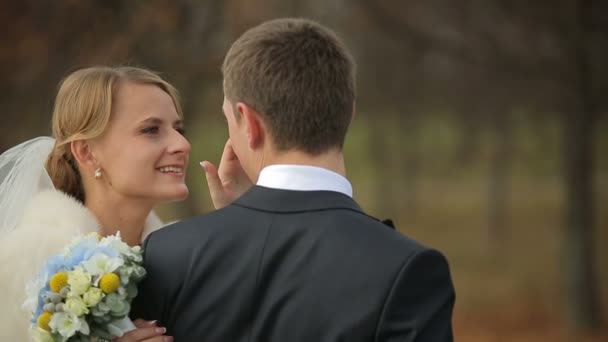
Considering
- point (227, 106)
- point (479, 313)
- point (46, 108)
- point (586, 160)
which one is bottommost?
point (479, 313)

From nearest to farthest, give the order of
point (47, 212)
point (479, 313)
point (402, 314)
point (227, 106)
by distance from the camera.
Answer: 1. point (402, 314)
2. point (227, 106)
3. point (47, 212)
4. point (479, 313)

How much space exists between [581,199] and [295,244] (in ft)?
22.6

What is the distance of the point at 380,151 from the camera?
8.88 m

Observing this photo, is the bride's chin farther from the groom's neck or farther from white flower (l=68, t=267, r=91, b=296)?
the groom's neck

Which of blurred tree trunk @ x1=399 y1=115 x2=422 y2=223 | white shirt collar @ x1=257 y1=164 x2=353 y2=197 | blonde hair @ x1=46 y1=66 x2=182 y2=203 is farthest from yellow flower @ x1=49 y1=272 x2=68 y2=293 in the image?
blurred tree trunk @ x1=399 y1=115 x2=422 y2=223

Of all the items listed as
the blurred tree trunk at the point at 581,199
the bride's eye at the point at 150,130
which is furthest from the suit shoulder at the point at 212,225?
the blurred tree trunk at the point at 581,199

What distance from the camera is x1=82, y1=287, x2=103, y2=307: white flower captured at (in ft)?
5.86

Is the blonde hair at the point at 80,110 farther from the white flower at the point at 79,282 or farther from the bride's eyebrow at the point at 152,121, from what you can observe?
the white flower at the point at 79,282

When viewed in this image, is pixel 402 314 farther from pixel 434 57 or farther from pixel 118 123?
pixel 434 57

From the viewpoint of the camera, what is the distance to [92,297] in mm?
1791

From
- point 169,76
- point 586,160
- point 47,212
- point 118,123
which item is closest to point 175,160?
point 118,123

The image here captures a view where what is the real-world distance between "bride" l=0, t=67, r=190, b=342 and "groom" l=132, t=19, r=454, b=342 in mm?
1030

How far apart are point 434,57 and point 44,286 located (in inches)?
277

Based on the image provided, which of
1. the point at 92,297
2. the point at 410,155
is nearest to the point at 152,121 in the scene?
the point at 92,297
